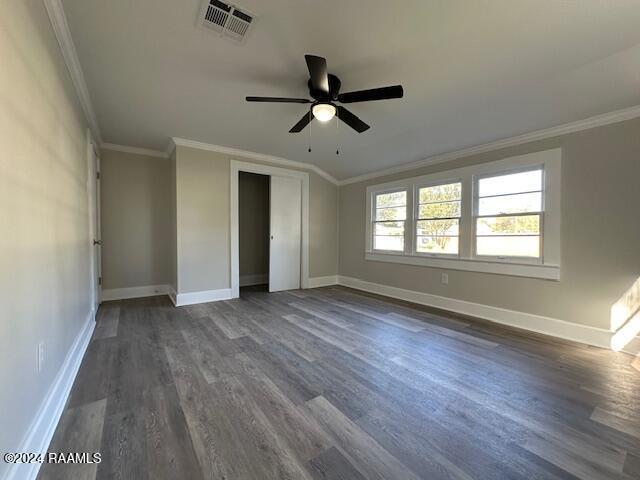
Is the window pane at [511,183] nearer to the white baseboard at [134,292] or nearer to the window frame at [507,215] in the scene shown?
the window frame at [507,215]

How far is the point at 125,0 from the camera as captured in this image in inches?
64.6

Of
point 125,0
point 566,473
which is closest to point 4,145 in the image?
point 125,0

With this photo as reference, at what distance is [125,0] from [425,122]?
2916 mm

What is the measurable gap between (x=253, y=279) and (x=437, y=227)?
150 inches

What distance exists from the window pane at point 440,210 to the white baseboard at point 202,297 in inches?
135

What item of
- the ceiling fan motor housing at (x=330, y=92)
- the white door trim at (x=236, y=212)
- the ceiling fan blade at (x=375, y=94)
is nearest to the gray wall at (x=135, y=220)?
the white door trim at (x=236, y=212)

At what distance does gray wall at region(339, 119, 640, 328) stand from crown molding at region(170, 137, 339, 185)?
10.1 feet

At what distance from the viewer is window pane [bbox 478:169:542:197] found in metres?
3.13

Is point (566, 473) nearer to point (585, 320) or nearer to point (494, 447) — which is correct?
point (494, 447)

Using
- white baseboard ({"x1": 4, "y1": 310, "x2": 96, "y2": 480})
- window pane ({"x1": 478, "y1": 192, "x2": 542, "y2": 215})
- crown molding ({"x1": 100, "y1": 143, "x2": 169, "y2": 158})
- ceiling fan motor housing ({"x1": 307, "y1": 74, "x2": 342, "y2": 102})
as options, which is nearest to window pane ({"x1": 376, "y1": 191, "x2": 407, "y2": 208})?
window pane ({"x1": 478, "y1": 192, "x2": 542, "y2": 215})

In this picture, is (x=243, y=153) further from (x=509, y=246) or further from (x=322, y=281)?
(x=509, y=246)

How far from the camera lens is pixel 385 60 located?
2156 mm

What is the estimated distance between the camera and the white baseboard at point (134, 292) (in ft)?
13.7

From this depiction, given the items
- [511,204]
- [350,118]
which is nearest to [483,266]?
[511,204]
